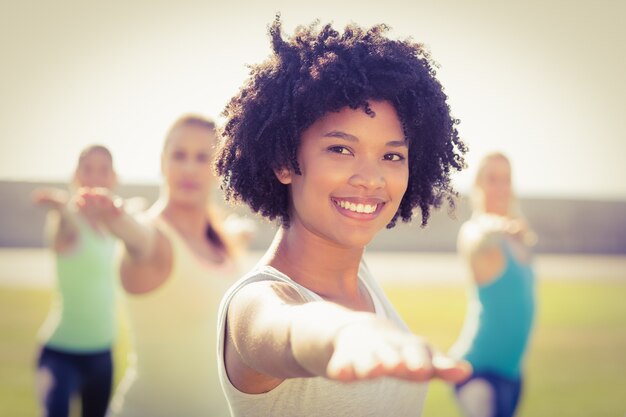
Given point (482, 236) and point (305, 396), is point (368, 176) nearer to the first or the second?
point (305, 396)

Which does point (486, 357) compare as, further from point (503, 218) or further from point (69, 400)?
point (69, 400)

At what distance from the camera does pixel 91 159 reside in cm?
679

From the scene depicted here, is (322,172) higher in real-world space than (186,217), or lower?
higher

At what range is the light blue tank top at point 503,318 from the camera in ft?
19.0

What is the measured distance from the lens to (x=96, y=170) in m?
6.75

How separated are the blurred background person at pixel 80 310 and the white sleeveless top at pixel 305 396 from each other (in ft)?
11.3

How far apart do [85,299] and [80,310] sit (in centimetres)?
10

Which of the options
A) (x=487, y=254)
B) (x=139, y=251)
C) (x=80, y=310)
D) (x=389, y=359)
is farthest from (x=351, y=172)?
(x=80, y=310)

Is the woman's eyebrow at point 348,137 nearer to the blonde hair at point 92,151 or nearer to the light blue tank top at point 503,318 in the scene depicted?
the light blue tank top at point 503,318

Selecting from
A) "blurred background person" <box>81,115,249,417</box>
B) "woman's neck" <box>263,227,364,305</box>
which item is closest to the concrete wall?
"blurred background person" <box>81,115,249,417</box>

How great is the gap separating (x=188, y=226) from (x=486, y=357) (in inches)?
82.7

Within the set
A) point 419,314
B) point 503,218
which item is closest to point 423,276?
point 419,314

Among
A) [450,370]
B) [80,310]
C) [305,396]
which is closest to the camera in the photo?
[450,370]

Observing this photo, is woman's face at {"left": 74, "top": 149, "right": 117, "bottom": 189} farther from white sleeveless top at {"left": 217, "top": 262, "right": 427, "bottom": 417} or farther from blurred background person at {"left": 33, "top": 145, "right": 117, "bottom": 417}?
white sleeveless top at {"left": 217, "top": 262, "right": 427, "bottom": 417}
